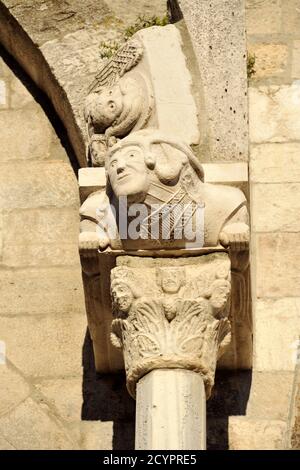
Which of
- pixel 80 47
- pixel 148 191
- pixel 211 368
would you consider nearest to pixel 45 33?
pixel 80 47

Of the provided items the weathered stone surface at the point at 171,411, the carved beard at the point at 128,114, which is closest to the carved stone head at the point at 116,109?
the carved beard at the point at 128,114

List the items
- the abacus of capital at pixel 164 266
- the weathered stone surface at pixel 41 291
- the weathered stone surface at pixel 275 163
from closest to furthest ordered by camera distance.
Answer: the abacus of capital at pixel 164 266 → the weathered stone surface at pixel 41 291 → the weathered stone surface at pixel 275 163

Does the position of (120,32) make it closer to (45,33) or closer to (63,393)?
(45,33)

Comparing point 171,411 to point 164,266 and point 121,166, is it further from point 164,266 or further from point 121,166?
point 121,166

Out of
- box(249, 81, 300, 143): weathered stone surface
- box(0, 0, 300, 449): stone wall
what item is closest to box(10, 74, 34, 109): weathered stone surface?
box(0, 0, 300, 449): stone wall

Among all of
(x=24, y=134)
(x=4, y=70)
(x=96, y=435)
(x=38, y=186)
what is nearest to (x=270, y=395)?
(x=96, y=435)

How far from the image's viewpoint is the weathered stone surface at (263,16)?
6.76 m

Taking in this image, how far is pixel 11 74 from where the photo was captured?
6906 mm

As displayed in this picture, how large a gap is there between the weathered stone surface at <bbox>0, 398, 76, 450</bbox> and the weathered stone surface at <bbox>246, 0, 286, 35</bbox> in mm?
1887

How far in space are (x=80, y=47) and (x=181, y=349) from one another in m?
1.62

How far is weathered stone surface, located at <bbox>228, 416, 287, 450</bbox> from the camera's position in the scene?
5898 millimetres

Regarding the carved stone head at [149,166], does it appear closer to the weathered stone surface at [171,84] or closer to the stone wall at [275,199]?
the weathered stone surface at [171,84]

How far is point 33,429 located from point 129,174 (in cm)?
122

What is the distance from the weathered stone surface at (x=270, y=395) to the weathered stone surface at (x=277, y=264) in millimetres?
338
